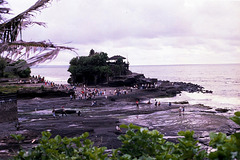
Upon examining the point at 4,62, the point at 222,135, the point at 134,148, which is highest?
the point at 4,62

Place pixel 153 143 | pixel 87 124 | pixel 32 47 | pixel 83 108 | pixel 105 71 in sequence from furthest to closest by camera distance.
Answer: pixel 105 71 → pixel 83 108 → pixel 87 124 → pixel 32 47 → pixel 153 143

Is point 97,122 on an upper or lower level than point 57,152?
lower

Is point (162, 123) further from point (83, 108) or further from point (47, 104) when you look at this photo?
point (47, 104)

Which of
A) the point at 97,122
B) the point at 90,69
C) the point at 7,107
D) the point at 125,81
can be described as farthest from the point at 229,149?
the point at 90,69

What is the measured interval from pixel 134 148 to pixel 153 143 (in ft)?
1.20

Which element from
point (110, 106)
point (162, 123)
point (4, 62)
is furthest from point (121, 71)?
point (4, 62)

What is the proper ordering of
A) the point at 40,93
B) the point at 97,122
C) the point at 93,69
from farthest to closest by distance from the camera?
the point at 93,69 → the point at 40,93 → the point at 97,122

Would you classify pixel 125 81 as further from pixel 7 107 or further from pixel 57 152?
pixel 57 152

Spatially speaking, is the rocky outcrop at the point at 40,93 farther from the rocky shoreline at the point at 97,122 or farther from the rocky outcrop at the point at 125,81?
the rocky outcrop at the point at 125,81

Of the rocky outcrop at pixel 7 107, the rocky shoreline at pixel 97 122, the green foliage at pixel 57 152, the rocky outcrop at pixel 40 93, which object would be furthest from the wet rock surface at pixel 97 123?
the green foliage at pixel 57 152

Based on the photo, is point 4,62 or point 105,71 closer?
point 4,62

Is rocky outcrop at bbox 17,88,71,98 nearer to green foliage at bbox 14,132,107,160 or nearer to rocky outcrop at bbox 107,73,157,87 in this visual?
rocky outcrop at bbox 107,73,157,87

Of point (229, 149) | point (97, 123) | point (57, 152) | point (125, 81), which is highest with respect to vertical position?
point (125, 81)

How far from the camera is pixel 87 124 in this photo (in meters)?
23.8
